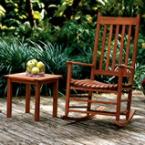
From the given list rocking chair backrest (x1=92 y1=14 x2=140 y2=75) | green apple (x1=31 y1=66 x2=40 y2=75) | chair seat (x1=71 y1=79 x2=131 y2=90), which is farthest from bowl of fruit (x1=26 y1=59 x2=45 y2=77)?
rocking chair backrest (x1=92 y1=14 x2=140 y2=75)

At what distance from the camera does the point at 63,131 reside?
4438mm

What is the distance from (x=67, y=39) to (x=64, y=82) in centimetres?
139

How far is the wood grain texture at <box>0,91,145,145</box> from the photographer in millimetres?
4055

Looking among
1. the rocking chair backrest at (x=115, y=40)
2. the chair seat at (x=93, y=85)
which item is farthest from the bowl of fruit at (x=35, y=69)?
the rocking chair backrest at (x=115, y=40)

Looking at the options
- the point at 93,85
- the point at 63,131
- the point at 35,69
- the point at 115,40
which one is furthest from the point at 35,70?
the point at 115,40

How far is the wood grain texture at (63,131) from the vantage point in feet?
13.3

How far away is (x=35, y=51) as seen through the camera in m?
7.24

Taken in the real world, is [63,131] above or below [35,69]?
below

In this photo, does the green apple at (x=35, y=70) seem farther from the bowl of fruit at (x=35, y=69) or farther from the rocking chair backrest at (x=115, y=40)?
the rocking chair backrest at (x=115, y=40)

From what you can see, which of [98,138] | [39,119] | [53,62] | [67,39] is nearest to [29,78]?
[39,119]

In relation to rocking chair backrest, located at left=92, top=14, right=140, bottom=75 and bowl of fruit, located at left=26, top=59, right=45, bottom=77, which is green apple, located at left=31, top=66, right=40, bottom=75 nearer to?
bowl of fruit, located at left=26, top=59, right=45, bottom=77

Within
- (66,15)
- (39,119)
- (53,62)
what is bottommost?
(39,119)

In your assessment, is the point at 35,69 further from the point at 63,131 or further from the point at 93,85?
the point at 63,131

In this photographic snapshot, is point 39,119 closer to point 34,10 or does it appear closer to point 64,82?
point 64,82
